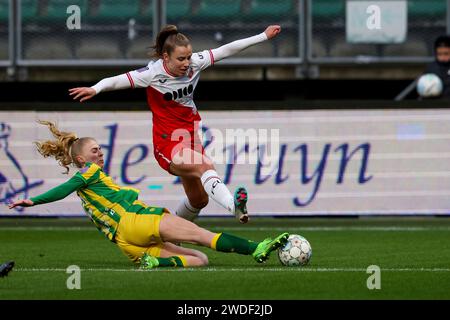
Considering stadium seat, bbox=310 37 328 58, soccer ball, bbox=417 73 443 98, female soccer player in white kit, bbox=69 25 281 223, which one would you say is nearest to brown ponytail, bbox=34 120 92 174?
female soccer player in white kit, bbox=69 25 281 223

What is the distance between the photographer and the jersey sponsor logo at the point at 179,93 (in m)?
10.4

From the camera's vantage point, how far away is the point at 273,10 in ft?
55.1

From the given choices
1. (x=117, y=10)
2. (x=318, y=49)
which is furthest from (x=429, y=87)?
(x=117, y=10)

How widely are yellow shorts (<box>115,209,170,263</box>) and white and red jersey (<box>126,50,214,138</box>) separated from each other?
4.70 feet

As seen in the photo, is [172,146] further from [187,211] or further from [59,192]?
[59,192]

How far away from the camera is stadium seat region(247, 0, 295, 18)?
16.8 meters

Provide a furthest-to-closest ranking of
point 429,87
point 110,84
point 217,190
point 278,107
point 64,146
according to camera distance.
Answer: point 429,87, point 278,107, point 110,84, point 217,190, point 64,146

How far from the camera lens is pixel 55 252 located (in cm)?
1102

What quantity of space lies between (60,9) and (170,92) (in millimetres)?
6844

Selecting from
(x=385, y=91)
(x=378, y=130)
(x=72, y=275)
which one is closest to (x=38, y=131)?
(x=378, y=130)

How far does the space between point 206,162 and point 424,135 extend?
5.72 m

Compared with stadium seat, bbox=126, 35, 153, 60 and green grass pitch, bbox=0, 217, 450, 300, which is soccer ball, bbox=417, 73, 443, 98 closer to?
green grass pitch, bbox=0, 217, 450, 300

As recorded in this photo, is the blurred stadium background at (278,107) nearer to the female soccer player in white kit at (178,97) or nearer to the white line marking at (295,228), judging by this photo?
the white line marking at (295,228)
